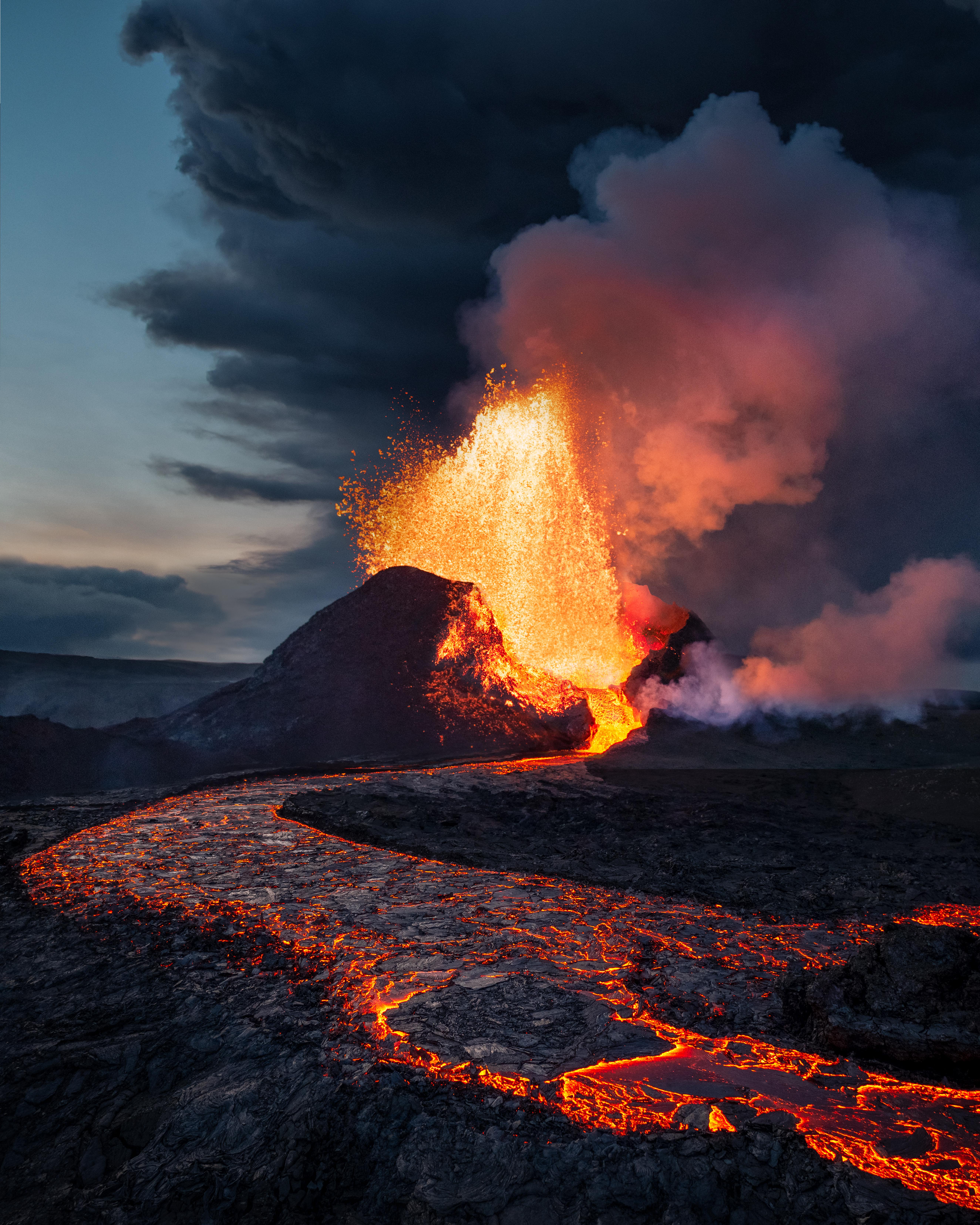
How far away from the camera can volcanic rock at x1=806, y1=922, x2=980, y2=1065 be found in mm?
4602

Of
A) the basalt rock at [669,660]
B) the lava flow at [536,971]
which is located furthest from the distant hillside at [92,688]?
the lava flow at [536,971]

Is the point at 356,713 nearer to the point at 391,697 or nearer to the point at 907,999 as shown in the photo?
the point at 391,697

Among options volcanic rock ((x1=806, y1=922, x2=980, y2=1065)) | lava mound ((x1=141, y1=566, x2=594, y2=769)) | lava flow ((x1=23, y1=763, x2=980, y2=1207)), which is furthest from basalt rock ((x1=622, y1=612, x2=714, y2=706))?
volcanic rock ((x1=806, y1=922, x2=980, y2=1065))

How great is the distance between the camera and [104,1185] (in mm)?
3811

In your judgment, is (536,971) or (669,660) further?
(669,660)

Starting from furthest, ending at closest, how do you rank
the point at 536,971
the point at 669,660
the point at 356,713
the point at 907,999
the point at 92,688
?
the point at 92,688
the point at 669,660
the point at 356,713
the point at 536,971
the point at 907,999

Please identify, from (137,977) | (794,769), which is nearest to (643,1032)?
(137,977)

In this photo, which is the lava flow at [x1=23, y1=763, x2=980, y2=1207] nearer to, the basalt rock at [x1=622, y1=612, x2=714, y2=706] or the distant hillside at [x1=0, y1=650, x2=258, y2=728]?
the basalt rock at [x1=622, y1=612, x2=714, y2=706]

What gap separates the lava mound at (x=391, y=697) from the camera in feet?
68.9

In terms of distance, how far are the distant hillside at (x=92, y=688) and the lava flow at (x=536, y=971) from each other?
109 ft

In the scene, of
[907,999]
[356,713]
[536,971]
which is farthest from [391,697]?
[907,999]

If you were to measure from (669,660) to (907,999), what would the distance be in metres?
27.2

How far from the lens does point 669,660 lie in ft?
104

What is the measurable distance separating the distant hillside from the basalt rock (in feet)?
72.8
